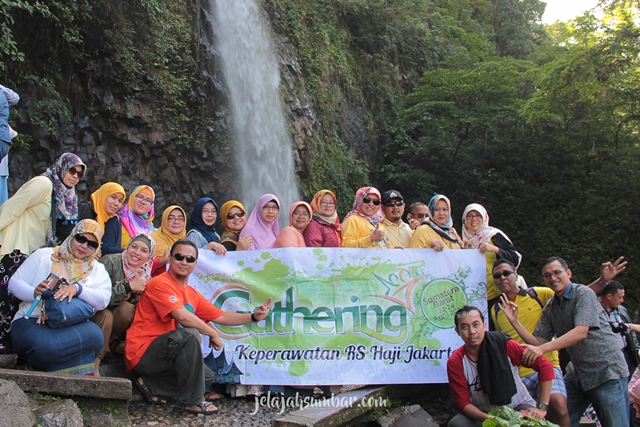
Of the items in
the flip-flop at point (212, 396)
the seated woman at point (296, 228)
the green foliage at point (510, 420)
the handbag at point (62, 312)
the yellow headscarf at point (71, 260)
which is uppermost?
the seated woman at point (296, 228)

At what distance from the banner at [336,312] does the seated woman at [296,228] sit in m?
0.13

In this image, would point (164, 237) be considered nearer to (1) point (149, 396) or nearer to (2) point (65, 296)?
(2) point (65, 296)

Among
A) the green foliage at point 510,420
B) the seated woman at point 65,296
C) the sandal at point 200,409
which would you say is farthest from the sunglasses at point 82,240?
the green foliage at point 510,420

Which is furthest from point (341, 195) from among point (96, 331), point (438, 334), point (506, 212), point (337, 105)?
point (96, 331)

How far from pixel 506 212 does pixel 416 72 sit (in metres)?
6.31

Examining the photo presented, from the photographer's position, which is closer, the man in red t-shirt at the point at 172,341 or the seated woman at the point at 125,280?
the man in red t-shirt at the point at 172,341

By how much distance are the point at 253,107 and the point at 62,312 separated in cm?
1033

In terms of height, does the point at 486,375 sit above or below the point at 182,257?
below

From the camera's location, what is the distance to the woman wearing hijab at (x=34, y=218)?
3.89m

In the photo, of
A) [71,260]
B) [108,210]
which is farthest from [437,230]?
[71,260]

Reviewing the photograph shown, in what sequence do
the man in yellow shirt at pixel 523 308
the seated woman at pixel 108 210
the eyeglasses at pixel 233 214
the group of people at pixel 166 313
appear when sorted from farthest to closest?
1. the eyeglasses at pixel 233 214
2. the seated woman at pixel 108 210
3. the man in yellow shirt at pixel 523 308
4. the group of people at pixel 166 313

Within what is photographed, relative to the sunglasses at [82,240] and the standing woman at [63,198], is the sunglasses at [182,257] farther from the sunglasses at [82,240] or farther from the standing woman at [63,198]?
the standing woman at [63,198]

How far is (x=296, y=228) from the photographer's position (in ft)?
16.8

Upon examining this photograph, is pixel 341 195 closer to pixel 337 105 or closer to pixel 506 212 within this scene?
pixel 337 105
